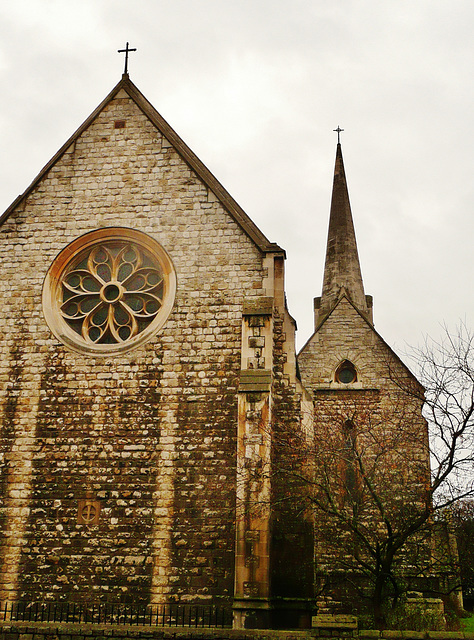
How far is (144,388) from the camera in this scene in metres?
13.5

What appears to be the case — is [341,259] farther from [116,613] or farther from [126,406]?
[116,613]

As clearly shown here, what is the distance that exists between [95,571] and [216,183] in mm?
8168

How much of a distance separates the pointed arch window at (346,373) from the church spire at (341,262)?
248 centimetres

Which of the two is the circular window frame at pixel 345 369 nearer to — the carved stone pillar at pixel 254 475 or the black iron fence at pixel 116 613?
the carved stone pillar at pixel 254 475

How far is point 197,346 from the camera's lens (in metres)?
13.6

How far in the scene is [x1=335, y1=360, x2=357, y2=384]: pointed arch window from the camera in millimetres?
20938

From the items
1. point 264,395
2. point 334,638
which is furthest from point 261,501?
point 334,638

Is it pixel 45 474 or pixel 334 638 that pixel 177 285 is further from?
pixel 334 638

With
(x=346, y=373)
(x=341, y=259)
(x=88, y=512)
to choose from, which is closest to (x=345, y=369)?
(x=346, y=373)

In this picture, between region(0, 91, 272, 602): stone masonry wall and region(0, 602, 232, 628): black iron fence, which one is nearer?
region(0, 602, 232, 628): black iron fence

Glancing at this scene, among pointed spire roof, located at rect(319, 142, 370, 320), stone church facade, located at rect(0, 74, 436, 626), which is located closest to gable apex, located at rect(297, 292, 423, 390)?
pointed spire roof, located at rect(319, 142, 370, 320)

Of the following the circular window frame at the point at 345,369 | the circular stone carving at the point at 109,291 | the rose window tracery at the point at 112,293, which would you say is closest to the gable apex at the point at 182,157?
the circular stone carving at the point at 109,291

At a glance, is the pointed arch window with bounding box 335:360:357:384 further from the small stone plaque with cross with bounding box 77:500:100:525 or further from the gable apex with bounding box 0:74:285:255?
the small stone plaque with cross with bounding box 77:500:100:525

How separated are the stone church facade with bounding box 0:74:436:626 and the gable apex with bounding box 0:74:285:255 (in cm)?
5
